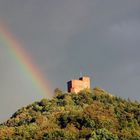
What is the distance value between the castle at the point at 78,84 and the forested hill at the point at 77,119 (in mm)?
1654

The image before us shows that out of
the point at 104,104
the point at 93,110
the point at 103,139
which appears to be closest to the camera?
the point at 103,139

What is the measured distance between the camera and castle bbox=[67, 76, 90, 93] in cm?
11361

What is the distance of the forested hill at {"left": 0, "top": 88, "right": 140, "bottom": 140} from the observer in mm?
89688

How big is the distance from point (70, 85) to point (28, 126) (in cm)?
1928

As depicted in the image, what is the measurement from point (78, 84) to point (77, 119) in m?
19.2

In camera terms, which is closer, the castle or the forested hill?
the forested hill

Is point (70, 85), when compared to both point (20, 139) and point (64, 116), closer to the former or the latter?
point (64, 116)

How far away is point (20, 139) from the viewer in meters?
92.6

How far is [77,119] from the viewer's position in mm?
96250

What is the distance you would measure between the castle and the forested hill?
165 centimetres

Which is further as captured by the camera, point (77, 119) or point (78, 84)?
point (78, 84)

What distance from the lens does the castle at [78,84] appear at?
373ft

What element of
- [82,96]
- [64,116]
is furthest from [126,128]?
[82,96]

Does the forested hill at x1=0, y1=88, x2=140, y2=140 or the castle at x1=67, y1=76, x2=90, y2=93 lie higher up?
the castle at x1=67, y1=76, x2=90, y2=93
